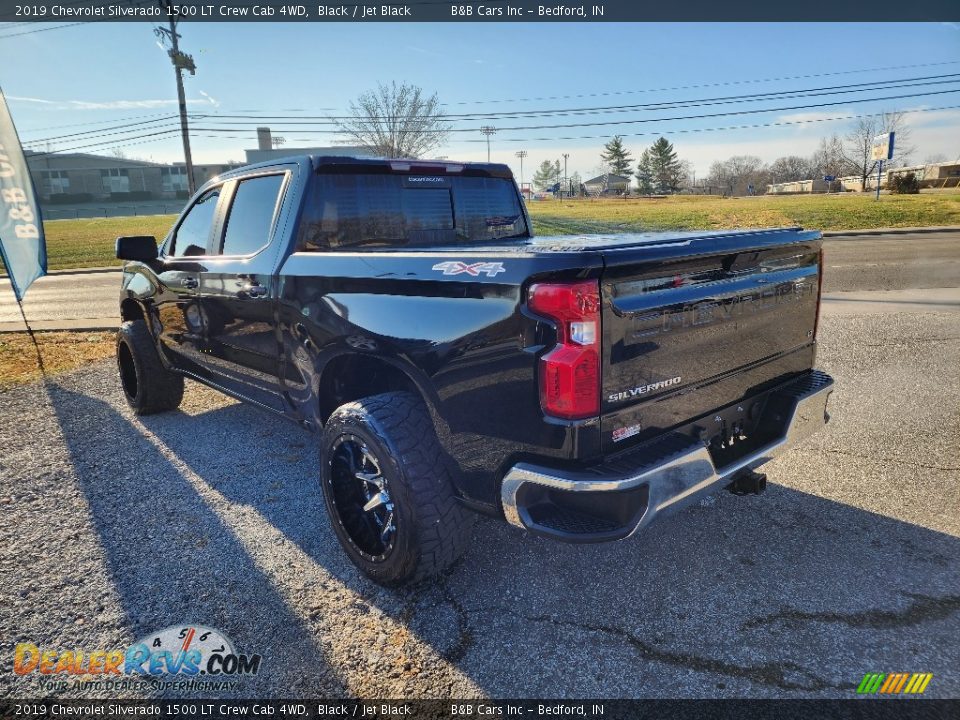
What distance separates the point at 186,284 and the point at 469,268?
2.85 meters

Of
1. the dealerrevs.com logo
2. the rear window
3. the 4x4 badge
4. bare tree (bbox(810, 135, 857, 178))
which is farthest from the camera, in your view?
bare tree (bbox(810, 135, 857, 178))

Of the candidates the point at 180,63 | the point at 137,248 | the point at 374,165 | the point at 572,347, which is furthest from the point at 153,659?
the point at 180,63

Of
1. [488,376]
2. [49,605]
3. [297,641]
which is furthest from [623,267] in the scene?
[49,605]

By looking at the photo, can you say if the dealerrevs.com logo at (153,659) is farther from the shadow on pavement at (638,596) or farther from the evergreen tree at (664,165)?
the evergreen tree at (664,165)

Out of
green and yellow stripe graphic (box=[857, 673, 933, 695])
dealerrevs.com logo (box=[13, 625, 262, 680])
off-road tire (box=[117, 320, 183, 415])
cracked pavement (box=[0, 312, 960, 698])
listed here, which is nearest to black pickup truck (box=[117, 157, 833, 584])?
cracked pavement (box=[0, 312, 960, 698])

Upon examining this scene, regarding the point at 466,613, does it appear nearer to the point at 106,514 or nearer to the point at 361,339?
the point at 361,339

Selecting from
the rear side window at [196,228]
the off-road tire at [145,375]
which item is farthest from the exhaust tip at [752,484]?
the off-road tire at [145,375]

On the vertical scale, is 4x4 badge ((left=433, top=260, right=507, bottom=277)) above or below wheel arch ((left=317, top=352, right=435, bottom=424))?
above

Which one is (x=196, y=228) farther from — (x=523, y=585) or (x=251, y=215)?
(x=523, y=585)

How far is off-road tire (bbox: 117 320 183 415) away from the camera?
5246 millimetres

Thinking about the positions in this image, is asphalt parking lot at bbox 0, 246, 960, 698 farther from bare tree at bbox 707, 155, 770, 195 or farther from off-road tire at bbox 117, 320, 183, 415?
bare tree at bbox 707, 155, 770, 195

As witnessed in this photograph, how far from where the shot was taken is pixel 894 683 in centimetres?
217

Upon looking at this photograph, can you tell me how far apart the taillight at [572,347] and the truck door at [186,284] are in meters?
2.91

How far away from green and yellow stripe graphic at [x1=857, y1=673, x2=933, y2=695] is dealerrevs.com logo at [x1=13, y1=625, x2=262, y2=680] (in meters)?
2.22
